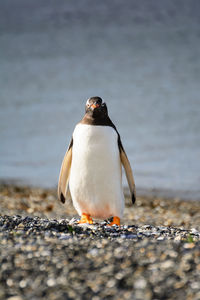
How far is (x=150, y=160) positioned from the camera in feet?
59.2

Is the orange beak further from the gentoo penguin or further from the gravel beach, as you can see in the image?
the gravel beach

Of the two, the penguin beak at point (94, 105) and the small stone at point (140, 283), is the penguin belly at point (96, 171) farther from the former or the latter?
the small stone at point (140, 283)

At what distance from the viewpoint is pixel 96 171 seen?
20.2ft

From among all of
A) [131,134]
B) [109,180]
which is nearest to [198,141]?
[131,134]

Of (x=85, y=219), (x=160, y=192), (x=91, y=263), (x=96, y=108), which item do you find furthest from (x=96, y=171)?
(x=160, y=192)

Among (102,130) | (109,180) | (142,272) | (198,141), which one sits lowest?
(142,272)

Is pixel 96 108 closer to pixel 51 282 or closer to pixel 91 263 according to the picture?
pixel 91 263

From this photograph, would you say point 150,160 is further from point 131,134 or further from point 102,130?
point 102,130

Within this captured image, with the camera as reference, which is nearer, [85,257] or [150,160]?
[85,257]

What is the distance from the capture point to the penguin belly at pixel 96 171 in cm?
606

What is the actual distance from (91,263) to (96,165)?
2348 millimetres

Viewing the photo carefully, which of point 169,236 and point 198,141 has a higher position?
point 198,141

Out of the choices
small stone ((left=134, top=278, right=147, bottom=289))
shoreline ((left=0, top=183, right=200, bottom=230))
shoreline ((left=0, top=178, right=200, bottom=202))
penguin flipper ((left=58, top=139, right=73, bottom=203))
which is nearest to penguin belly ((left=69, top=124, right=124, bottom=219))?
penguin flipper ((left=58, top=139, right=73, bottom=203))

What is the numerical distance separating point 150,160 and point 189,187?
3.73 meters
